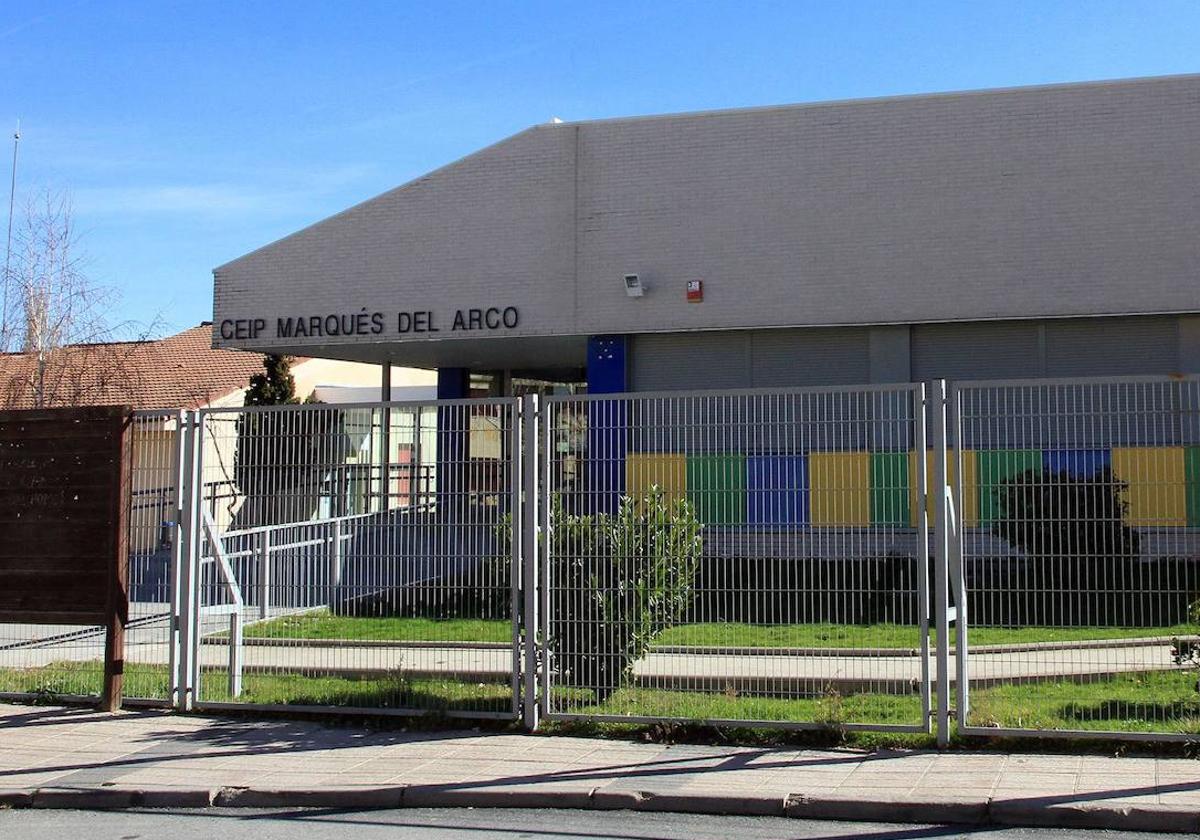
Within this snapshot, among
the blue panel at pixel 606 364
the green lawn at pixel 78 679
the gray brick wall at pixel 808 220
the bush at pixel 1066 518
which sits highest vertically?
the gray brick wall at pixel 808 220

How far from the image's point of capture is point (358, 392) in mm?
36031

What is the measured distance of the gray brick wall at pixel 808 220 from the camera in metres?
19.3

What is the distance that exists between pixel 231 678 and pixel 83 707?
135 cm

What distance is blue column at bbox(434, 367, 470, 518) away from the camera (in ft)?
30.1

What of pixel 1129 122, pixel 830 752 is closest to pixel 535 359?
pixel 1129 122

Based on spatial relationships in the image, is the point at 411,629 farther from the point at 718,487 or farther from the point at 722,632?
the point at 718,487

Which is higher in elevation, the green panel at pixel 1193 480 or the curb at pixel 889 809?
the green panel at pixel 1193 480

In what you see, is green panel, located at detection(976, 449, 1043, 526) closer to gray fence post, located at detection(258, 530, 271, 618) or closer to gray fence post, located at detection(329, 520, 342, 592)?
gray fence post, located at detection(329, 520, 342, 592)

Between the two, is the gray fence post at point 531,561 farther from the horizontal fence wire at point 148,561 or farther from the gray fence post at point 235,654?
the horizontal fence wire at point 148,561

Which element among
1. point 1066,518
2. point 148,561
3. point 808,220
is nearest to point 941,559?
point 1066,518

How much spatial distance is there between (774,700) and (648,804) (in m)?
1.69

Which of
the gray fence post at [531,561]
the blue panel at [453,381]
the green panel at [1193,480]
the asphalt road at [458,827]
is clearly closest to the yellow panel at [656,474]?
the gray fence post at [531,561]

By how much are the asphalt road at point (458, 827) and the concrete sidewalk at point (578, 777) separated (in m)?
0.11

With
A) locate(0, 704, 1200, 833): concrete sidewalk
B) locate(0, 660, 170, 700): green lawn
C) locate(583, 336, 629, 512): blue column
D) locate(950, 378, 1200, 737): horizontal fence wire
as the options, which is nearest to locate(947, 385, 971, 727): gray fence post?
locate(950, 378, 1200, 737): horizontal fence wire
